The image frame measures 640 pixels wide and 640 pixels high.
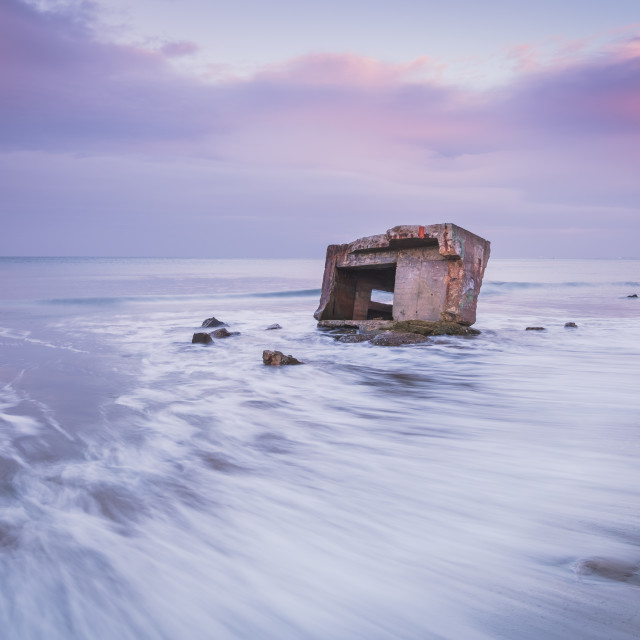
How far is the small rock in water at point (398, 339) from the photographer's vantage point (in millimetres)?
6195

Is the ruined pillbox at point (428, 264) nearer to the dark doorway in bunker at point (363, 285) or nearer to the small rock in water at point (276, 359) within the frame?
the dark doorway in bunker at point (363, 285)

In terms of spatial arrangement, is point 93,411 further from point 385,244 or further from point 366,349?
point 385,244

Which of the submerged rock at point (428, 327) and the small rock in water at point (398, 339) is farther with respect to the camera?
the submerged rock at point (428, 327)

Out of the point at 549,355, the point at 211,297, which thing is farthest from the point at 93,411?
the point at 211,297

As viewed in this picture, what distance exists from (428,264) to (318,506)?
475 cm

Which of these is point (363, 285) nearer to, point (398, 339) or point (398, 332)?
point (398, 332)

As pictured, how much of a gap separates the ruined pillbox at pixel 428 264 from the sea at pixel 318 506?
1.86 metres

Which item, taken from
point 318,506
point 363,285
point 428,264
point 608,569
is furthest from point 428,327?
point 608,569

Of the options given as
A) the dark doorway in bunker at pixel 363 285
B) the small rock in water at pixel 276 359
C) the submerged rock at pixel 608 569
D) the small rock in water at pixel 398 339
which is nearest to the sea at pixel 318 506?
the submerged rock at pixel 608 569

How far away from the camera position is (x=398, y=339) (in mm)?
6246

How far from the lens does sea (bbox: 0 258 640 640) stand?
4.64ft

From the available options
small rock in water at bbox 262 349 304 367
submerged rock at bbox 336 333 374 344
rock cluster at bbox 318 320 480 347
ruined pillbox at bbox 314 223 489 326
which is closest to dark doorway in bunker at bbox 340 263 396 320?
ruined pillbox at bbox 314 223 489 326

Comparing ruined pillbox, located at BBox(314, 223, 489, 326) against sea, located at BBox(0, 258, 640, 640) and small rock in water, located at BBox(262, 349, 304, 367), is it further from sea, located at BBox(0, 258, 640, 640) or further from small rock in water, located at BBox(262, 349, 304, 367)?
small rock in water, located at BBox(262, 349, 304, 367)

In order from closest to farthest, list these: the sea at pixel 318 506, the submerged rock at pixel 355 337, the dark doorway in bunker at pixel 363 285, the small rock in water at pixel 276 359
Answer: the sea at pixel 318 506 → the small rock in water at pixel 276 359 → the submerged rock at pixel 355 337 → the dark doorway in bunker at pixel 363 285
